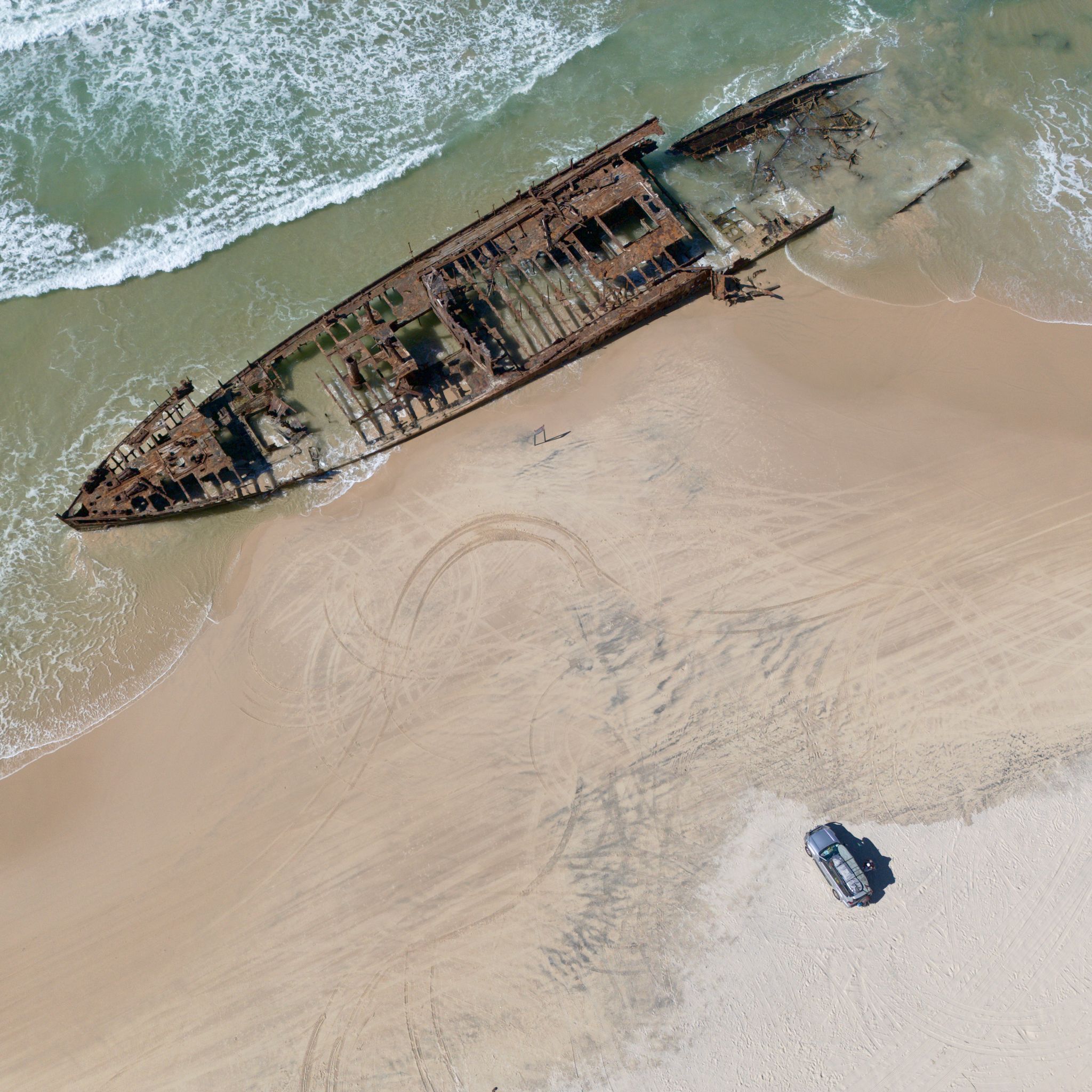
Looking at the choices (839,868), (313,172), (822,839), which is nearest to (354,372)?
(313,172)

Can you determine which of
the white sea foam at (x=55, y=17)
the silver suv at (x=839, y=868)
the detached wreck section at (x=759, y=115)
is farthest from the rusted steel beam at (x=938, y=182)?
the white sea foam at (x=55, y=17)

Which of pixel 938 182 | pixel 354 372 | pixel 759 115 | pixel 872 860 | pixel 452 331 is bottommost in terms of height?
pixel 872 860

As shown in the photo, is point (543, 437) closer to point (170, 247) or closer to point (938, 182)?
point (170, 247)

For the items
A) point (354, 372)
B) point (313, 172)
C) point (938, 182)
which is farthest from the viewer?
point (313, 172)

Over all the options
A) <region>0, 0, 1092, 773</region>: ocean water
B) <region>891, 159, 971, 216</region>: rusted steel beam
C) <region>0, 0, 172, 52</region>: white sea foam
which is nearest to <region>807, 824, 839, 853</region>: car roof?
<region>0, 0, 1092, 773</region>: ocean water

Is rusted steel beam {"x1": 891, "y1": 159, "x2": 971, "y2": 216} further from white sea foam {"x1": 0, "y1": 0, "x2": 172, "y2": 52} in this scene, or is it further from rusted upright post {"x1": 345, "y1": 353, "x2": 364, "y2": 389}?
white sea foam {"x1": 0, "y1": 0, "x2": 172, "y2": 52}

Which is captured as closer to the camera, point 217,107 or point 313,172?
point 313,172
